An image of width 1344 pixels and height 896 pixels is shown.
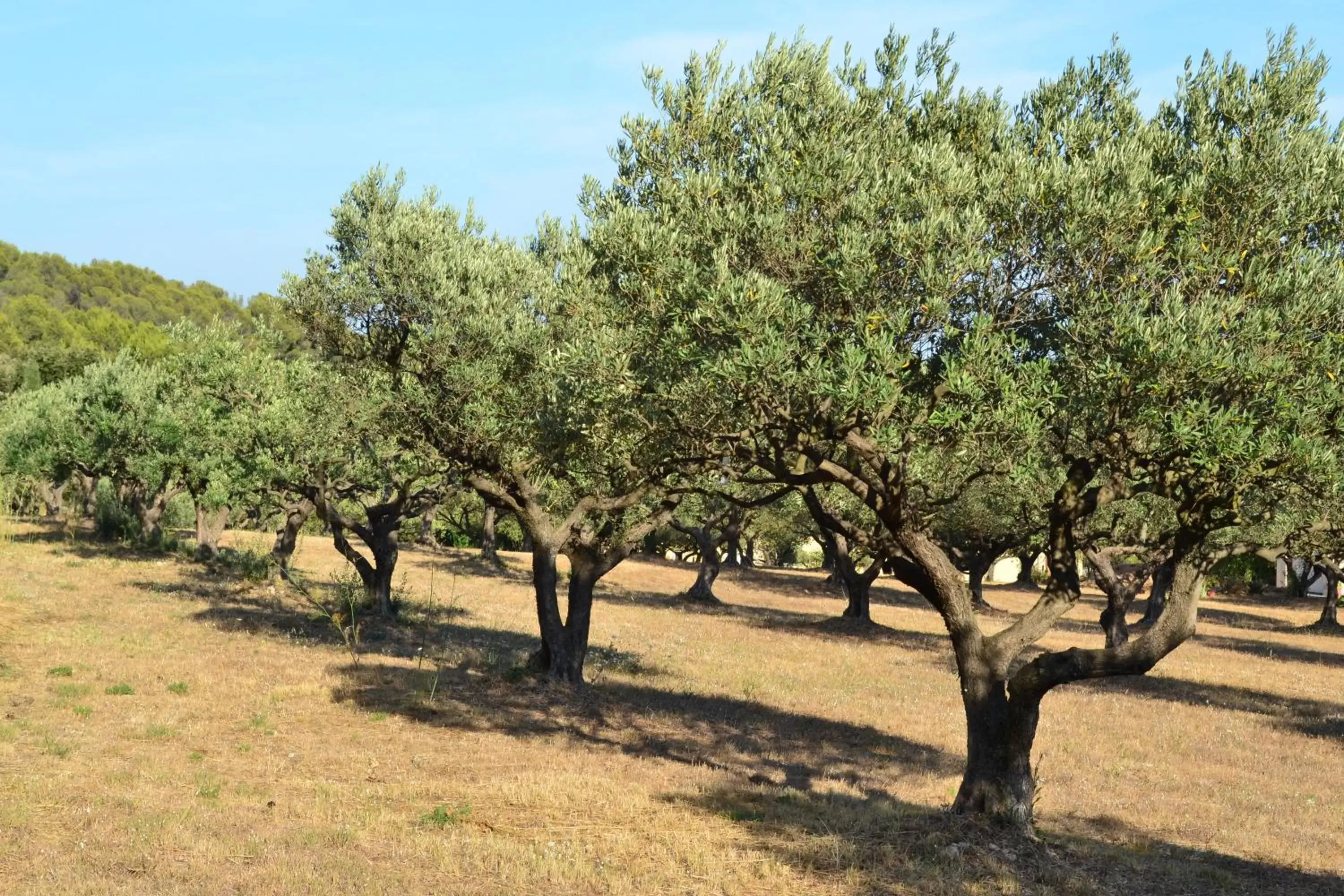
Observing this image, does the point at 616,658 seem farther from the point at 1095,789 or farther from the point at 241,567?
the point at 241,567

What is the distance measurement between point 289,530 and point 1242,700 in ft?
119

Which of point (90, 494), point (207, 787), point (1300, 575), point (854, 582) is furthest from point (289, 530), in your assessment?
point (1300, 575)

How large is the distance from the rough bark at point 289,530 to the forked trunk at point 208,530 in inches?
297

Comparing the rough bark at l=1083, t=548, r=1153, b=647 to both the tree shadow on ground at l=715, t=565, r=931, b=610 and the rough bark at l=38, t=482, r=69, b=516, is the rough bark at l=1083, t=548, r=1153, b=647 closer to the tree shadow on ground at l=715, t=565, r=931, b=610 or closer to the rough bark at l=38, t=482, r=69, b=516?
the tree shadow on ground at l=715, t=565, r=931, b=610

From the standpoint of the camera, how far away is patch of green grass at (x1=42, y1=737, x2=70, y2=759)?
1767 centimetres

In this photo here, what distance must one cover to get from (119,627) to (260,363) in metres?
11.4

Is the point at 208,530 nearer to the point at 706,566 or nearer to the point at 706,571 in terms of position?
the point at 706,571

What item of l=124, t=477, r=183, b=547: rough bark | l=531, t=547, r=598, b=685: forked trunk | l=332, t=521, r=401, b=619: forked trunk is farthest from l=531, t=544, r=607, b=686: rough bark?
l=124, t=477, r=183, b=547: rough bark

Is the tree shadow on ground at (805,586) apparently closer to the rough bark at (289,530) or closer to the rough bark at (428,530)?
the rough bark at (428,530)

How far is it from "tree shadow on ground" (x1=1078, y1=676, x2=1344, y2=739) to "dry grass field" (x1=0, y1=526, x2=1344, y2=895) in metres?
0.24

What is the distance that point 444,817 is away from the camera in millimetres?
15320

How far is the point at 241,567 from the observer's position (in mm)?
49625

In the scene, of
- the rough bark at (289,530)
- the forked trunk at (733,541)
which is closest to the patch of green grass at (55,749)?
the rough bark at (289,530)

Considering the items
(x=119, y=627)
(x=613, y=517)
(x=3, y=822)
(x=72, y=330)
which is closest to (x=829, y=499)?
(x=613, y=517)
